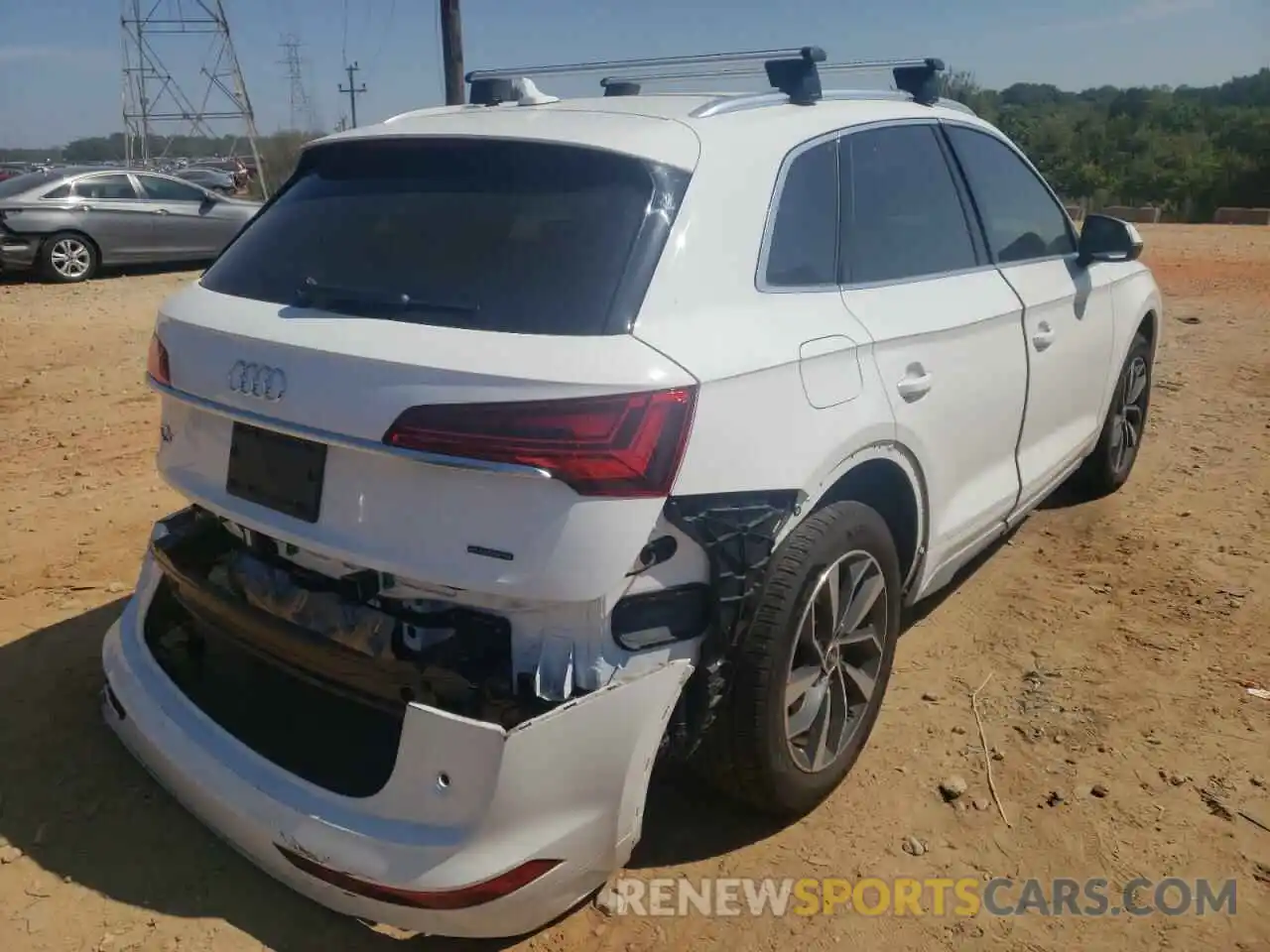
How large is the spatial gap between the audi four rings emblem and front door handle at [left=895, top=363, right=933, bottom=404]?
5.10ft

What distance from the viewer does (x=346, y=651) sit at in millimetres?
2297

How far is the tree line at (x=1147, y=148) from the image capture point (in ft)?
120

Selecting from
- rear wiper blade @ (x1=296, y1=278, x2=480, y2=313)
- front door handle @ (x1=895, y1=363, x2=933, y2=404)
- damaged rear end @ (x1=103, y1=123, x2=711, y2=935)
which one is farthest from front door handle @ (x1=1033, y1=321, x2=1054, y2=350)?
rear wiper blade @ (x1=296, y1=278, x2=480, y2=313)

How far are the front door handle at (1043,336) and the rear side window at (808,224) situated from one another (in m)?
1.23

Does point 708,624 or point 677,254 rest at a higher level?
point 677,254

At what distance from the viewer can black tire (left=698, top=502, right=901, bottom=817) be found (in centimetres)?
244

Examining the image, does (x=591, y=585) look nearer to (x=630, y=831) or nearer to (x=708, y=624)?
(x=708, y=624)

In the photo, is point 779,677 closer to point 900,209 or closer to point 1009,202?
point 900,209

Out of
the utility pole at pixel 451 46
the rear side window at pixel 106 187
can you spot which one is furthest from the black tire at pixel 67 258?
the utility pole at pixel 451 46

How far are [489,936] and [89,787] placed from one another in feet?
4.55

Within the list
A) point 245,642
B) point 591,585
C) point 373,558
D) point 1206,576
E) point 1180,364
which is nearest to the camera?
point 591,585

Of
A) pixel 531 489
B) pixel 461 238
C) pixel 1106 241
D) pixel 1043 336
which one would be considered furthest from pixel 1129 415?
pixel 531 489

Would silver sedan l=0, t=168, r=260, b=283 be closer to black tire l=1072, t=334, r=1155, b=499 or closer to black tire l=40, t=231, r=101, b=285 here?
black tire l=40, t=231, r=101, b=285

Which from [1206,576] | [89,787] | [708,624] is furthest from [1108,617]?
[89,787]
